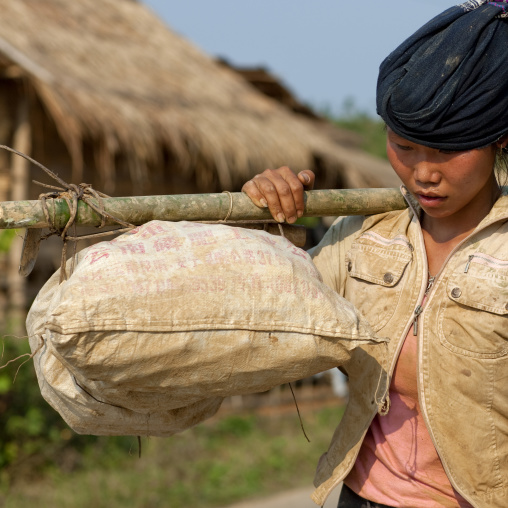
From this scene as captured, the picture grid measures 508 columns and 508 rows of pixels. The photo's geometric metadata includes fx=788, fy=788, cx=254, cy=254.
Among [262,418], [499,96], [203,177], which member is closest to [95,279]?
[499,96]

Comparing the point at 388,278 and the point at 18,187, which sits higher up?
the point at 388,278

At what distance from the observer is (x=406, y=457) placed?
213 cm

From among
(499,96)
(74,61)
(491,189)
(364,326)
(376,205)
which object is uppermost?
(499,96)

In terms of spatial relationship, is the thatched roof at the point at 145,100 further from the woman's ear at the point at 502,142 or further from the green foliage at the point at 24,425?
the woman's ear at the point at 502,142

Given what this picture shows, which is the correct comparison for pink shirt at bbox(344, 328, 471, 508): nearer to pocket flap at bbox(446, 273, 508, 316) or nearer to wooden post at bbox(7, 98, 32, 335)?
pocket flap at bbox(446, 273, 508, 316)

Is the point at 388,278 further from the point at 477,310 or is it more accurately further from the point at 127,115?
the point at 127,115

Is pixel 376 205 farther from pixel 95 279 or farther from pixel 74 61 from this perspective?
pixel 74 61

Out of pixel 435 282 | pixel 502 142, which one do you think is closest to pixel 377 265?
pixel 435 282

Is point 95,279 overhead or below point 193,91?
overhead

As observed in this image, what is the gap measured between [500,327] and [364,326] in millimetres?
342

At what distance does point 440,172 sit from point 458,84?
215 millimetres

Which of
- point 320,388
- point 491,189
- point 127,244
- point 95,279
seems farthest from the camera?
point 320,388

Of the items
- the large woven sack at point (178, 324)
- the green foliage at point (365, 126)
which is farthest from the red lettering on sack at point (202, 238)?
the green foliage at point (365, 126)

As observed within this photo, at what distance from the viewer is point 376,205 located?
7.32ft
